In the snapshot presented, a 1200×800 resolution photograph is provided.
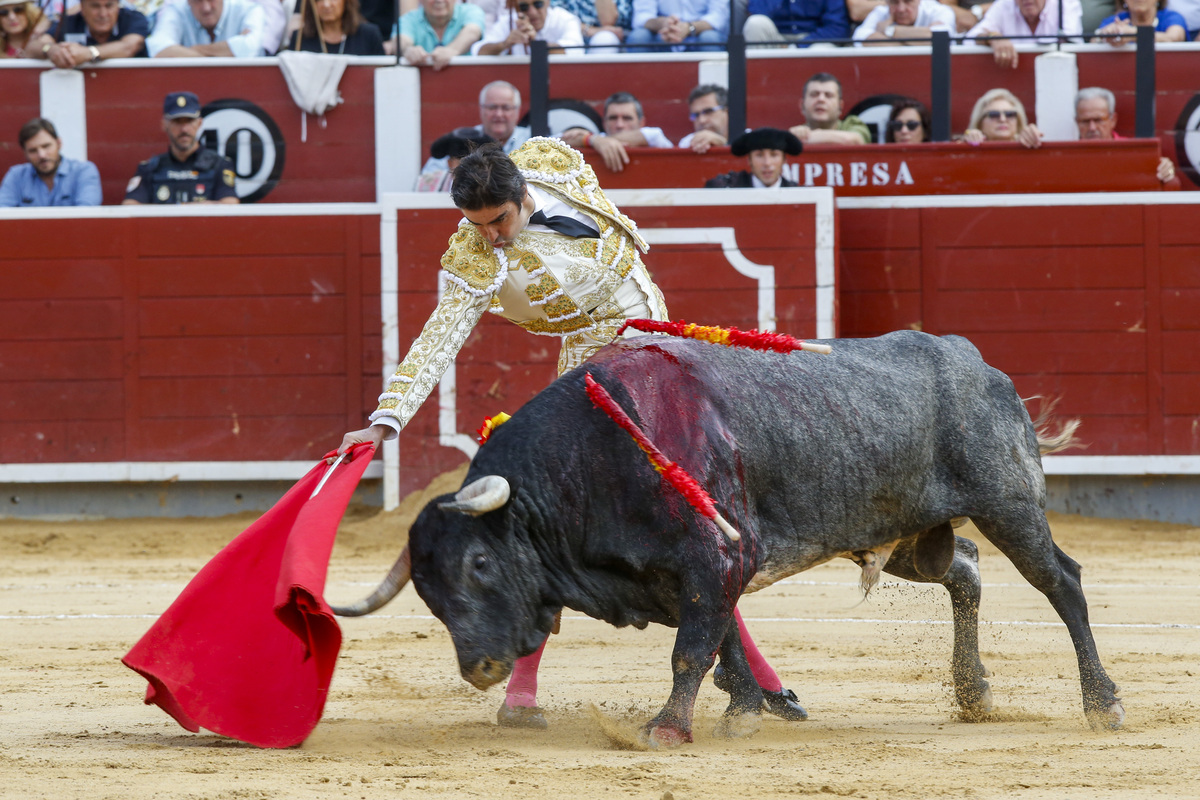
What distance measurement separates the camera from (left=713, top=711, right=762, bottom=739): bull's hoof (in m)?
3.11

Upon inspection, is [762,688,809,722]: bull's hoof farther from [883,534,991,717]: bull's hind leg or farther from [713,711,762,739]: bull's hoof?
[883,534,991,717]: bull's hind leg

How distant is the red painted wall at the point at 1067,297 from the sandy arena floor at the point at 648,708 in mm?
1153

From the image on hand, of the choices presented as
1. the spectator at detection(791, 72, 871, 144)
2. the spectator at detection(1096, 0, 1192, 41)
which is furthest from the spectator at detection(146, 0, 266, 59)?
the spectator at detection(1096, 0, 1192, 41)

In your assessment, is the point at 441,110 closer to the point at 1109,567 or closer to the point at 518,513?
the point at 1109,567

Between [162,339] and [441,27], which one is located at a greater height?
[441,27]

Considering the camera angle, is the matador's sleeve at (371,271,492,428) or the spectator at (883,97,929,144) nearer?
the matador's sleeve at (371,271,492,428)

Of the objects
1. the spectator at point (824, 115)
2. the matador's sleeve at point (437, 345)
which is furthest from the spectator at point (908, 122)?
the matador's sleeve at point (437, 345)

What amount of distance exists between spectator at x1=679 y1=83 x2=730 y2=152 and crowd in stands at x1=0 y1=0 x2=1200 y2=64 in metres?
0.45

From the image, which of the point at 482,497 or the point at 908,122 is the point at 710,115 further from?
the point at 482,497

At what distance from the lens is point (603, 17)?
7.84 m

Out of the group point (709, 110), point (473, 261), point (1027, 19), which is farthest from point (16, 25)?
point (473, 261)

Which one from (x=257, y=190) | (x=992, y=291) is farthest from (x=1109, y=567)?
(x=257, y=190)

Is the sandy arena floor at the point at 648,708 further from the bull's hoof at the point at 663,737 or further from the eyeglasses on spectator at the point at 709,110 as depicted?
the eyeglasses on spectator at the point at 709,110

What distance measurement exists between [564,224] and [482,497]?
2.38ft
